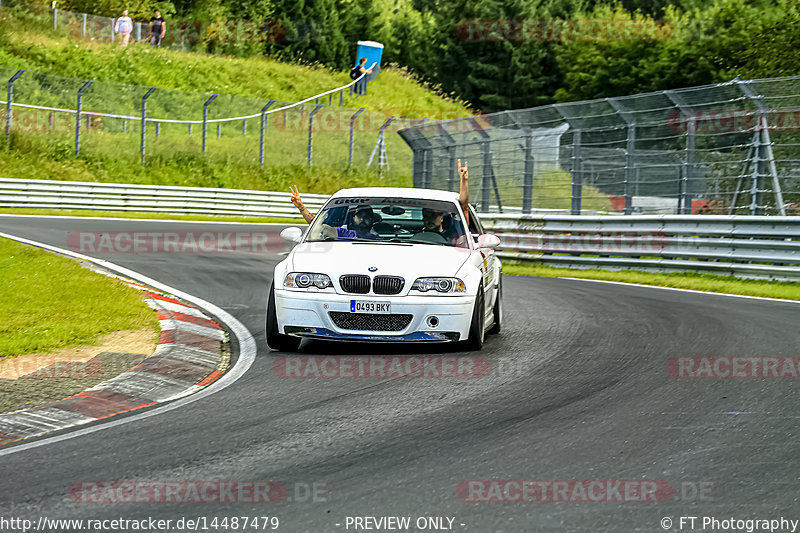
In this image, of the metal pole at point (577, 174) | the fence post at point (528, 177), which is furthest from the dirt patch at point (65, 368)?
the fence post at point (528, 177)

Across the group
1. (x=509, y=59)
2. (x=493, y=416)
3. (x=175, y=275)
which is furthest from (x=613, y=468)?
(x=509, y=59)

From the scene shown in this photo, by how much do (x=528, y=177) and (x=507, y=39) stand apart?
51.5 metres

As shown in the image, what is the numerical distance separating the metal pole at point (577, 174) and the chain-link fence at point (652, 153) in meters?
0.02

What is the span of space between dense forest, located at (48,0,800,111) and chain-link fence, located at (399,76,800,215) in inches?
1379

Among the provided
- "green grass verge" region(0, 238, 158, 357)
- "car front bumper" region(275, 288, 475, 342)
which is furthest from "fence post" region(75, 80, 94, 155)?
"car front bumper" region(275, 288, 475, 342)

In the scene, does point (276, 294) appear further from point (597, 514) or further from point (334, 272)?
point (597, 514)

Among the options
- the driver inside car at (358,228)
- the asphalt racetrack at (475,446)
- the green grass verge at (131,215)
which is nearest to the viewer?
the asphalt racetrack at (475,446)

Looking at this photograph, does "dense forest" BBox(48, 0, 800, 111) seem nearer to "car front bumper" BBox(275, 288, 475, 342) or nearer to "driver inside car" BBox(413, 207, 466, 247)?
"driver inside car" BBox(413, 207, 466, 247)

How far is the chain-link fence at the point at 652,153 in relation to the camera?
1641 centimetres

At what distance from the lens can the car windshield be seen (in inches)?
367

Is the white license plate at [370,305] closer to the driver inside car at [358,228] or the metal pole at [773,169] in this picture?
the driver inside car at [358,228]

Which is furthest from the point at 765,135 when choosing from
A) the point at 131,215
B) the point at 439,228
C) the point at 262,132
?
the point at 262,132

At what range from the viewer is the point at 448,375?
24.9 ft

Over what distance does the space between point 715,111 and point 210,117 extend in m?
23.5
